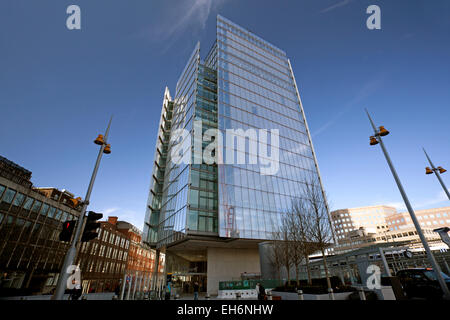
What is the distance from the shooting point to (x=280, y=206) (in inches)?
1462

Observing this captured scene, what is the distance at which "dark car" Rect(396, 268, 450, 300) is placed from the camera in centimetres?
1188

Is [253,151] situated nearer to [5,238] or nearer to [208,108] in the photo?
[208,108]

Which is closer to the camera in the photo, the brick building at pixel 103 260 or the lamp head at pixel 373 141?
the lamp head at pixel 373 141

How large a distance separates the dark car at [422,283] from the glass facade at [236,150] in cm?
1977

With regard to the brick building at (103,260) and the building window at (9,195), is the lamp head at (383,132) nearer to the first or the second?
the building window at (9,195)

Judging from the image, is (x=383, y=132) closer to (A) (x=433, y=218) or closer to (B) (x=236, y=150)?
(B) (x=236, y=150)

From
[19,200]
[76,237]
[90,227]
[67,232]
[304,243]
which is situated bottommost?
[76,237]

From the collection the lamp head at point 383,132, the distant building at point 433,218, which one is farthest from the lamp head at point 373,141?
the distant building at point 433,218

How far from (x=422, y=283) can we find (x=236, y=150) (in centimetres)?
2894

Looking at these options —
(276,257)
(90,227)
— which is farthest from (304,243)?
(90,227)

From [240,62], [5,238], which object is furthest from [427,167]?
[5,238]

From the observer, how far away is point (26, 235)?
33438 millimetres

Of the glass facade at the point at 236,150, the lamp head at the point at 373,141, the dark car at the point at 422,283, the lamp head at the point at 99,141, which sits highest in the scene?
the glass facade at the point at 236,150

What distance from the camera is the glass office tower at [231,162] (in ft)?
108
